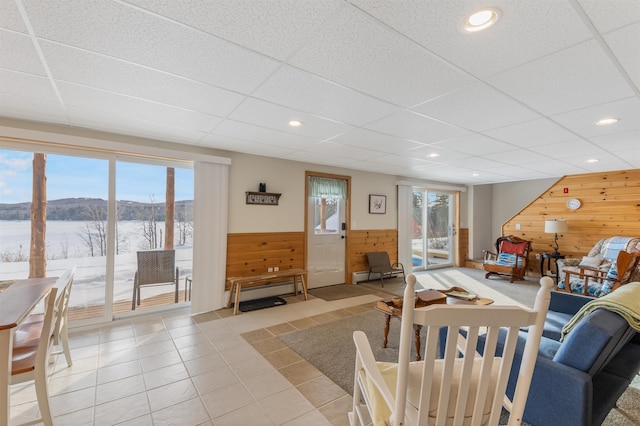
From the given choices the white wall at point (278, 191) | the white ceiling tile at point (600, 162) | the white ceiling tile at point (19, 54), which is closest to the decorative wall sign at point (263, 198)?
the white wall at point (278, 191)

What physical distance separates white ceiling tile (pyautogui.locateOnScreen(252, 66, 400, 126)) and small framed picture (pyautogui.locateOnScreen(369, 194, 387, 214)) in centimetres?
328

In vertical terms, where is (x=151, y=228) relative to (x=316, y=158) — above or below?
below

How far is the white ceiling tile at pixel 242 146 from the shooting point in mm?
3562

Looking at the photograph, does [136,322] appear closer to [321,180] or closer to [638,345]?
[321,180]

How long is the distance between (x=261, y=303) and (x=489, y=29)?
3946mm

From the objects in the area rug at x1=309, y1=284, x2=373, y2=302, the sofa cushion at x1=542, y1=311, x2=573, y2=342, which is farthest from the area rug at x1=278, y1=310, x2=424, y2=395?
the sofa cushion at x1=542, y1=311, x2=573, y2=342

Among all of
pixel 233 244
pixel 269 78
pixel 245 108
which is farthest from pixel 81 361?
pixel 269 78

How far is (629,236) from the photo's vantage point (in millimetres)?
5406

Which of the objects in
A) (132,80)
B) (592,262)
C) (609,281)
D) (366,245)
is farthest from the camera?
(366,245)

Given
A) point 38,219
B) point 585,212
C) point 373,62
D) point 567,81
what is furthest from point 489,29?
point 585,212

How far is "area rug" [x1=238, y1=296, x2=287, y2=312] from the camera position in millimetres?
4010

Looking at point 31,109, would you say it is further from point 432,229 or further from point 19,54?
point 432,229

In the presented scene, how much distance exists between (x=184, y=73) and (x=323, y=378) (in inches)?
97.9

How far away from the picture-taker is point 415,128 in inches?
116
